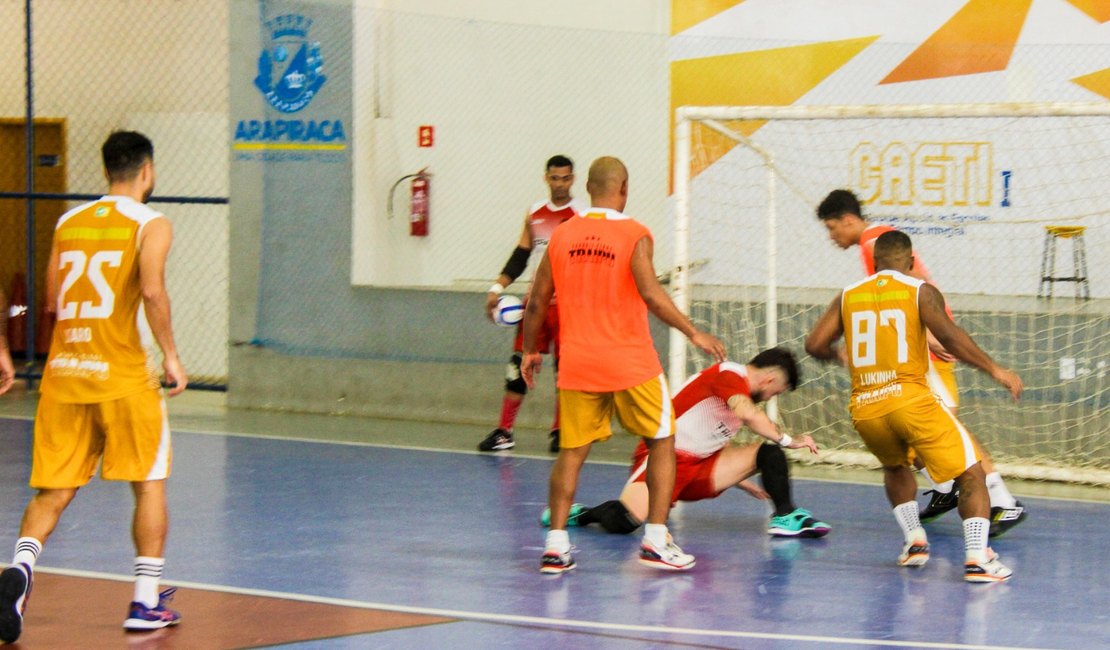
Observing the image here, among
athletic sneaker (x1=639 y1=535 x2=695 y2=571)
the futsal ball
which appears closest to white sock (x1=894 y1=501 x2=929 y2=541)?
athletic sneaker (x1=639 y1=535 x2=695 y2=571)

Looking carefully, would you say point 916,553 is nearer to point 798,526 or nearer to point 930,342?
point 798,526

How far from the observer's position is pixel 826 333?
7449 millimetres

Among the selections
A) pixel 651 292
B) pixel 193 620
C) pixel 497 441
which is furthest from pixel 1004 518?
pixel 193 620

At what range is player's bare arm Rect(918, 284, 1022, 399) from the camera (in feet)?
23.1

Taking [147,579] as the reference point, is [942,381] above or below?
above

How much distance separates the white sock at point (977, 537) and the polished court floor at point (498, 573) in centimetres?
15

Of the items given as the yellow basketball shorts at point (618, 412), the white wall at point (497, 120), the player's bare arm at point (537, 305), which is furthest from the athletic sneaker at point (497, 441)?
the yellow basketball shorts at point (618, 412)

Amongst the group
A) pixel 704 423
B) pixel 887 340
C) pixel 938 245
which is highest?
pixel 938 245

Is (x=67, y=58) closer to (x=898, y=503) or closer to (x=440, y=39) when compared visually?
(x=440, y=39)

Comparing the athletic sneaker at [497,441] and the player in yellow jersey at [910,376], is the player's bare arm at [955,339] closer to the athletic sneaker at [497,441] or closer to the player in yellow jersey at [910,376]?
the player in yellow jersey at [910,376]

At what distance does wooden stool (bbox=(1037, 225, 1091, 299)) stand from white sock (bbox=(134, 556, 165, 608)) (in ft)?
29.9

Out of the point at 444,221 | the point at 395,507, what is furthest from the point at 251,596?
the point at 444,221

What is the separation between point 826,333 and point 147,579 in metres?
3.51

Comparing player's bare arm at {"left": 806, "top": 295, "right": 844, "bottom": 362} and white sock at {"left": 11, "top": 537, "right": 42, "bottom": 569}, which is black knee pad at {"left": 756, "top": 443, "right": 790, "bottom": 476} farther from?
white sock at {"left": 11, "top": 537, "right": 42, "bottom": 569}
